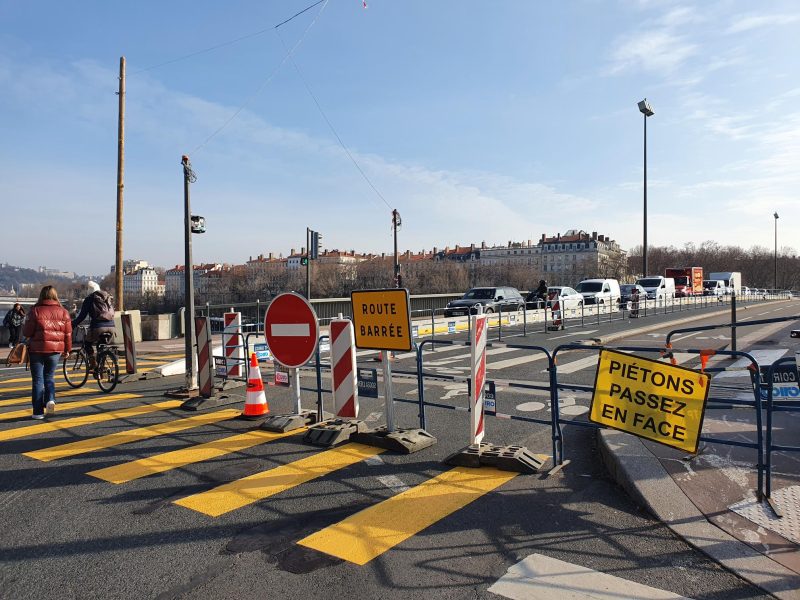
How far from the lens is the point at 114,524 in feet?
14.5

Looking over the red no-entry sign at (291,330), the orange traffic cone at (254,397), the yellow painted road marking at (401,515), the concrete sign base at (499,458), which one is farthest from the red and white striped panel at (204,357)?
the yellow painted road marking at (401,515)

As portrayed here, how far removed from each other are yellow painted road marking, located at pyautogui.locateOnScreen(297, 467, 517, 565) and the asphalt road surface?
2 cm

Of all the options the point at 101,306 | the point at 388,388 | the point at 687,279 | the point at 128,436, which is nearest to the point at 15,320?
the point at 101,306

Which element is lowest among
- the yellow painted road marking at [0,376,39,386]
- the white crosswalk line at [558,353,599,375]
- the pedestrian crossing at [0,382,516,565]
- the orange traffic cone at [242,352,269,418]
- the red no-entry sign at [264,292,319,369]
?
the yellow painted road marking at [0,376,39,386]

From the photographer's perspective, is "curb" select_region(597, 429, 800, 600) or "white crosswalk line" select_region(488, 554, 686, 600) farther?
"curb" select_region(597, 429, 800, 600)

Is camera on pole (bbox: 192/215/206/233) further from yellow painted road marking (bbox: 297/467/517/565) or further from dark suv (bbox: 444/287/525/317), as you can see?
dark suv (bbox: 444/287/525/317)

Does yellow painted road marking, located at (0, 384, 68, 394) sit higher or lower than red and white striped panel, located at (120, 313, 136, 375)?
lower

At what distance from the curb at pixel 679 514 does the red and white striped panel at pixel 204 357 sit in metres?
5.67

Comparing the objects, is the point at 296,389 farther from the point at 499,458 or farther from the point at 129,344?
the point at 129,344

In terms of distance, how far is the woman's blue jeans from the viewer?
806 centimetres

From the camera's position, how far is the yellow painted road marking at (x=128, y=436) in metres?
6.39

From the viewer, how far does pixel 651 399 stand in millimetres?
4996

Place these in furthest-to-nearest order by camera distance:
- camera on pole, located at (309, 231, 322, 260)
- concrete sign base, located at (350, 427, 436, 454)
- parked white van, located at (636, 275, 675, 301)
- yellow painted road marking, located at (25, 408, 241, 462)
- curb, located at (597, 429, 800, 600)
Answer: parked white van, located at (636, 275, 675, 301) → camera on pole, located at (309, 231, 322, 260) → yellow painted road marking, located at (25, 408, 241, 462) → concrete sign base, located at (350, 427, 436, 454) → curb, located at (597, 429, 800, 600)

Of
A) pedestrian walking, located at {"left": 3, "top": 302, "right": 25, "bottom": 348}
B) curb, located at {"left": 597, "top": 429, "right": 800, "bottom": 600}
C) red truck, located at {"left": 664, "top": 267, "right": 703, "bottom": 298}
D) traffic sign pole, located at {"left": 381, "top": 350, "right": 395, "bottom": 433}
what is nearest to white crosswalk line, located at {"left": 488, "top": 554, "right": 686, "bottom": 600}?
curb, located at {"left": 597, "top": 429, "right": 800, "bottom": 600}
